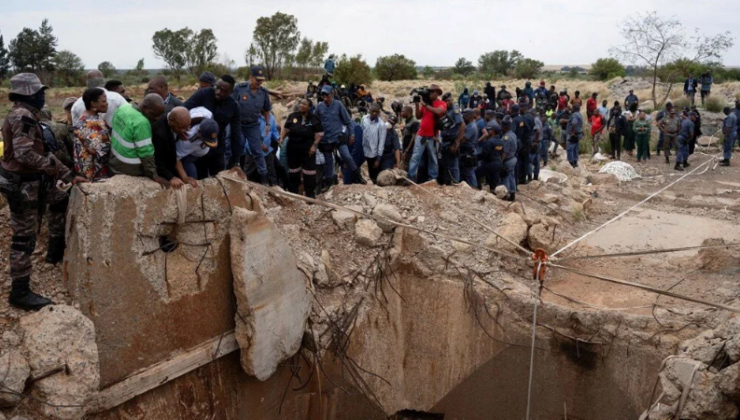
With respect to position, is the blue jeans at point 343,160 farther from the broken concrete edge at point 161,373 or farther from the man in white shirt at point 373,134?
the broken concrete edge at point 161,373

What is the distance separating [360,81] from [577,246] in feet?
69.6

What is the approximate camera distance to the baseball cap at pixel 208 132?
207 inches

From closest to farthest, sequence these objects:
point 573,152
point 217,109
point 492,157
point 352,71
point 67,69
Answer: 1. point 217,109
2. point 492,157
3. point 573,152
4. point 352,71
5. point 67,69

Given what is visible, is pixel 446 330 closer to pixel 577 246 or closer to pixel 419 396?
pixel 419 396

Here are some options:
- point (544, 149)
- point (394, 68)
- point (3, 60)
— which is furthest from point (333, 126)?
point (394, 68)

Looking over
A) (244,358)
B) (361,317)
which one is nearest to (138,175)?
(244,358)

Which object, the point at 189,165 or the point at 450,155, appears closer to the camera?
the point at 189,165

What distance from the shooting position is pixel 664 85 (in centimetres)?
2844

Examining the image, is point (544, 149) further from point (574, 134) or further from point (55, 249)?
point (55, 249)

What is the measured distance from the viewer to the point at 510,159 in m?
9.54

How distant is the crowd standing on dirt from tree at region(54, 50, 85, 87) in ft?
93.9

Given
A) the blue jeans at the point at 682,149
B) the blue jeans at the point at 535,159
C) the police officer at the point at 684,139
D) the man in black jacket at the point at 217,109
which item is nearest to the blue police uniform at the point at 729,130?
the police officer at the point at 684,139

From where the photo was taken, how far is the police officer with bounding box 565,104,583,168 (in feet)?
46.3

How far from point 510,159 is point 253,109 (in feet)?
14.3
